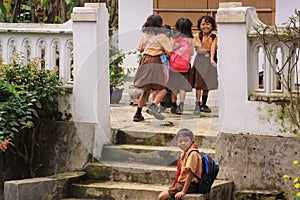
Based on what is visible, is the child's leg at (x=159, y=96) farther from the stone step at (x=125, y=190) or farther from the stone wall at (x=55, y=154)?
the stone step at (x=125, y=190)

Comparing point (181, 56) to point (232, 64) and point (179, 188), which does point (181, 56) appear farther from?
point (179, 188)

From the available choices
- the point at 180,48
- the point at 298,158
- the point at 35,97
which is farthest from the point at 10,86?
the point at 298,158

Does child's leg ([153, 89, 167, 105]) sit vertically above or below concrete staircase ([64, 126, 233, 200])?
above

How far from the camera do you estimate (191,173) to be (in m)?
9.09

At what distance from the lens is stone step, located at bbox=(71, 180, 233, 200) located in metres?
9.72

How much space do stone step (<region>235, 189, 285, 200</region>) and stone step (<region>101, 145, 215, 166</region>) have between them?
2.25 ft

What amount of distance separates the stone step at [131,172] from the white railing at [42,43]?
1271mm

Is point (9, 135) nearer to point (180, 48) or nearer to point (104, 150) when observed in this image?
point (104, 150)

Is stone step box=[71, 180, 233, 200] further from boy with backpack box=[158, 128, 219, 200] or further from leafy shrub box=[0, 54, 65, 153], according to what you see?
leafy shrub box=[0, 54, 65, 153]

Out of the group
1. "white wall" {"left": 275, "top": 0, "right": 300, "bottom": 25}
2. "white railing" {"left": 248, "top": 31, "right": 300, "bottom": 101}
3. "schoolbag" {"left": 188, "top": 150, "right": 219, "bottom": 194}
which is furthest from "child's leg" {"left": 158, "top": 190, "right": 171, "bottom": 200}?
"white wall" {"left": 275, "top": 0, "right": 300, "bottom": 25}

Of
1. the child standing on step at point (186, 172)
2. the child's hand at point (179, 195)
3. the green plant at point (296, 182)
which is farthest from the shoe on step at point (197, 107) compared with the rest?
the child's hand at point (179, 195)

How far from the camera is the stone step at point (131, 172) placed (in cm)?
1020

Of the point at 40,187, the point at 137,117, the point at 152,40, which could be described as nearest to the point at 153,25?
the point at 152,40

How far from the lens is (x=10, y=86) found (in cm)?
1059
